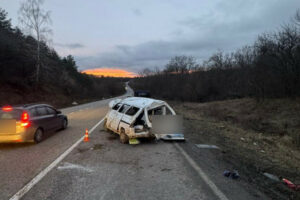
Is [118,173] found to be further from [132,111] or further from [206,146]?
[206,146]

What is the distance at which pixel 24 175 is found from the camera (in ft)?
14.5

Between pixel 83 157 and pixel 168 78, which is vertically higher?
pixel 168 78

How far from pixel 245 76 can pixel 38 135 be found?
106ft

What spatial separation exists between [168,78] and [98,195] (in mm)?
57895

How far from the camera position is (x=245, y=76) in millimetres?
31578

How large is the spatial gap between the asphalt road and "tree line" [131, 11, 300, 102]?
19.1m

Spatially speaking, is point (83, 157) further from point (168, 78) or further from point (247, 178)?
point (168, 78)

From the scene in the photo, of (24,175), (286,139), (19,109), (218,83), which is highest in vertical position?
(218,83)

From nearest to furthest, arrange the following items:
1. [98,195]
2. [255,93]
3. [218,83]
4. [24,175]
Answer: [98,195] → [24,175] → [255,93] → [218,83]

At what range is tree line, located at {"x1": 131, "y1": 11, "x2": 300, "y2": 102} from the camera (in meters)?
20.0

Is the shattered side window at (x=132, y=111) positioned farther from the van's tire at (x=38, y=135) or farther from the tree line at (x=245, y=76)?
the tree line at (x=245, y=76)

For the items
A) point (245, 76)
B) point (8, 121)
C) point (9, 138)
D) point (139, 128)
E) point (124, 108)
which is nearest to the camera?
point (9, 138)

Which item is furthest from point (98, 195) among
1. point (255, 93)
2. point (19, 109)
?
point (255, 93)

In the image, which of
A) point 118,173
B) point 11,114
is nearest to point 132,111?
point 118,173
